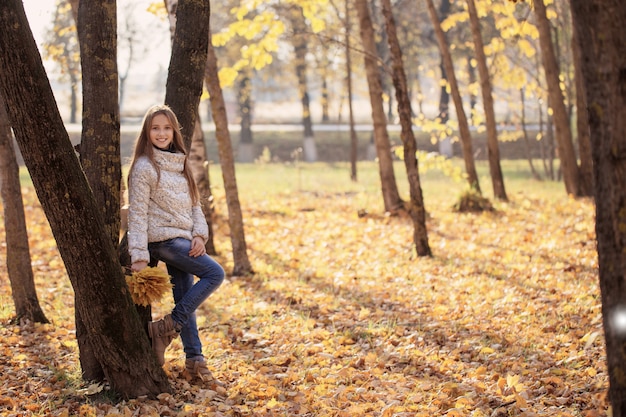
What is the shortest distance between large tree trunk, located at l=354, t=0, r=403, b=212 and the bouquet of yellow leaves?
10.2 meters

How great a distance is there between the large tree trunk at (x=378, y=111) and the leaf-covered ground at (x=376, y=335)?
106 inches

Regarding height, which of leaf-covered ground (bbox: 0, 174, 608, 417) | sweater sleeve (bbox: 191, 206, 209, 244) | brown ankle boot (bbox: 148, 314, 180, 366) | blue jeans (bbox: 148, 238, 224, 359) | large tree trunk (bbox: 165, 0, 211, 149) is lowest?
leaf-covered ground (bbox: 0, 174, 608, 417)

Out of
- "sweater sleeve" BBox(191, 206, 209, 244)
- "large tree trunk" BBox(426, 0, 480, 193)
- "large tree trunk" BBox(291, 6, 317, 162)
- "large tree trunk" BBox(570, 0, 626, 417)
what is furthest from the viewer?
"large tree trunk" BBox(291, 6, 317, 162)

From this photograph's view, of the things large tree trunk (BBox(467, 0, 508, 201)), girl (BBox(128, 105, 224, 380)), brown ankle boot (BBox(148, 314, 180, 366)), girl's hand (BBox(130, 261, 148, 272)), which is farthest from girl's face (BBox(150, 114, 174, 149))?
large tree trunk (BBox(467, 0, 508, 201))

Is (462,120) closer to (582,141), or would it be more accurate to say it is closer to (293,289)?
(582,141)

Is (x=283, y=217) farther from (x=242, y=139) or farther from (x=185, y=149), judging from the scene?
A: (x=242, y=139)

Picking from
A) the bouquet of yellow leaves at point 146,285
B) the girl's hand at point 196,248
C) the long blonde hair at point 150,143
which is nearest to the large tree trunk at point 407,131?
the long blonde hair at point 150,143

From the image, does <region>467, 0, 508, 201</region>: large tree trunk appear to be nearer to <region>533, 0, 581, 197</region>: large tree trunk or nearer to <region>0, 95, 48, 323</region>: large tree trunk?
<region>533, 0, 581, 197</region>: large tree trunk

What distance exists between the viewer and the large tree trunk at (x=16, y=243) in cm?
694

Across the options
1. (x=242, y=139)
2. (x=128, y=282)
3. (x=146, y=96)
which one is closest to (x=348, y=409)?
(x=128, y=282)

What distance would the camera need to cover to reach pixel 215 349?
6.56 m

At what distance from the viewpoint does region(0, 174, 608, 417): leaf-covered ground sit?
4.99 m

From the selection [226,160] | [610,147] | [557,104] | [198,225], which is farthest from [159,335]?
[557,104]

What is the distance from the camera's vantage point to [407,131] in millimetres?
10375
